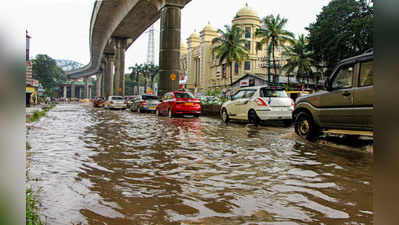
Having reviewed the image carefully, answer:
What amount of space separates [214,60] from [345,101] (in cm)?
6424

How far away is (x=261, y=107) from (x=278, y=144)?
487cm

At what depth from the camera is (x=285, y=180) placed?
14.1 ft

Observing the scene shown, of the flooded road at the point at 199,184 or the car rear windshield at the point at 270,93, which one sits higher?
the car rear windshield at the point at 270,93

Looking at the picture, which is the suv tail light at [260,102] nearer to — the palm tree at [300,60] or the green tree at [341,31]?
the green tree at [341,31]

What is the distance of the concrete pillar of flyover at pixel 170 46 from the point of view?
2353 cm

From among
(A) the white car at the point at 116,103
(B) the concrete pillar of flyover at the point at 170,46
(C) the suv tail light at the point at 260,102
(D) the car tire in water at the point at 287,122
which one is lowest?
(D) the car tire in water at the point at 287,122

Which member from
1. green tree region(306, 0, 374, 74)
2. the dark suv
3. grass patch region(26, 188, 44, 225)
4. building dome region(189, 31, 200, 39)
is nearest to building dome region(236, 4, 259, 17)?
building dome region(189, 31, 200, 39)

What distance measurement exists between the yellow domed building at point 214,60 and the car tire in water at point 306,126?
4286 centimetres

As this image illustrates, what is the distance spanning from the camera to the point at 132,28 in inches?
1535

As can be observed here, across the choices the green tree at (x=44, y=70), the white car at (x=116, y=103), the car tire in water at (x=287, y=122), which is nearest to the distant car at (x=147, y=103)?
the white car at (x=116, y=103)

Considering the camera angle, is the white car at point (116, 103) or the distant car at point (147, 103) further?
the white car at point (116, 103)
